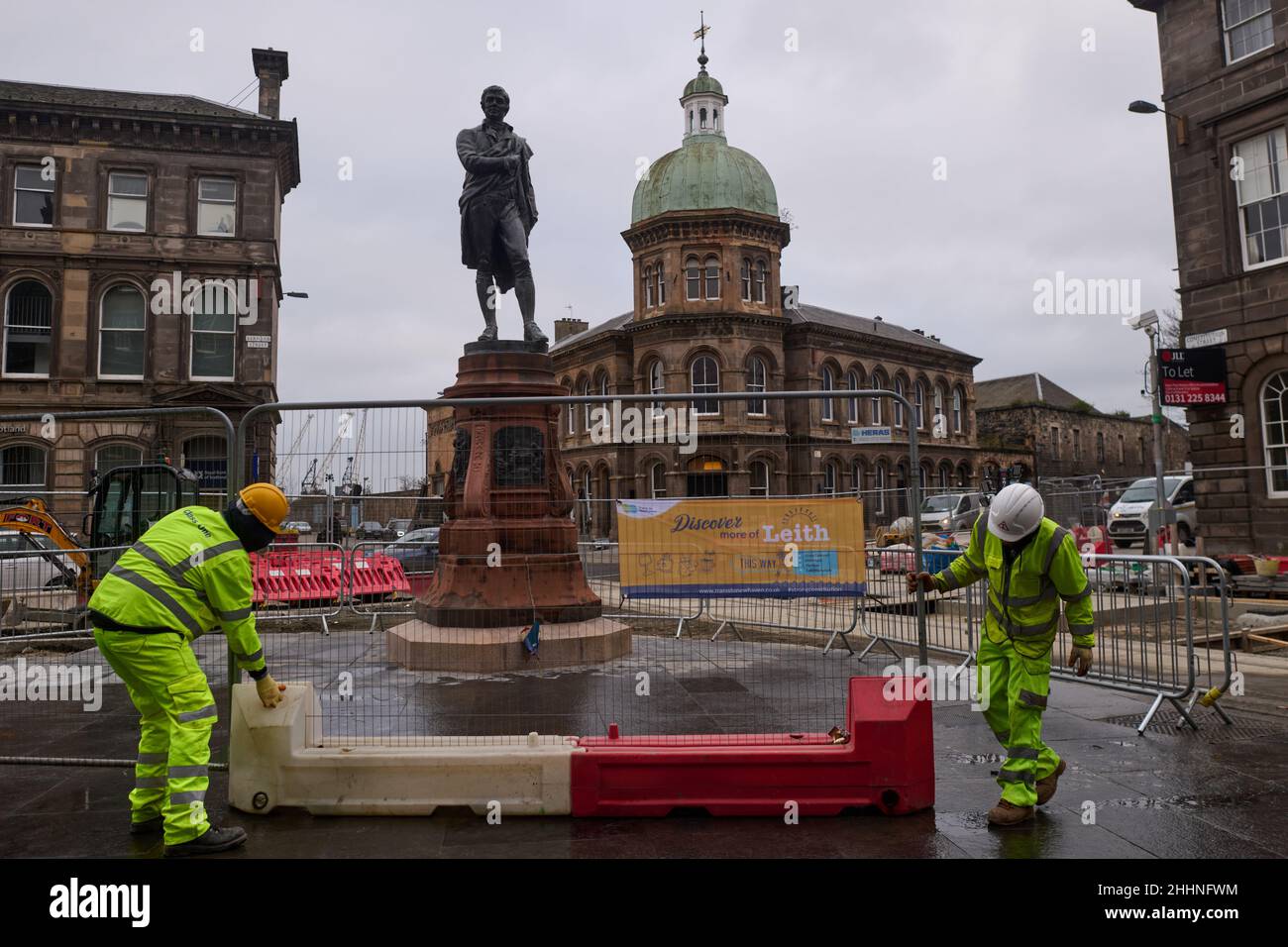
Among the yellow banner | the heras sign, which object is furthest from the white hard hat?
the heras sign

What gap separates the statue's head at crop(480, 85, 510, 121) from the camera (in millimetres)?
10266

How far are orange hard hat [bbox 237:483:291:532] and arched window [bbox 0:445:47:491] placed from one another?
2650cm

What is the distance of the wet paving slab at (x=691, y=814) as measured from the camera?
13.7 feet

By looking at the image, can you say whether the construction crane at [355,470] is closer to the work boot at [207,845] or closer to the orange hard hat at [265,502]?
the orange hard hat at [265,502]

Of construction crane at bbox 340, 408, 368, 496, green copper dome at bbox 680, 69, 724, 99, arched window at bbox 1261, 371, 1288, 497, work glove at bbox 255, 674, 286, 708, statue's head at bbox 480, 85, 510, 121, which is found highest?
green copper dome at bbox 680, 69, 724, 99

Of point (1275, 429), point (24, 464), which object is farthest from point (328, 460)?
point (24, 464)

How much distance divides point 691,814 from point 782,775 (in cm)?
55

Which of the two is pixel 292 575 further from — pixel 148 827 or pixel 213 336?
pixel 213 336

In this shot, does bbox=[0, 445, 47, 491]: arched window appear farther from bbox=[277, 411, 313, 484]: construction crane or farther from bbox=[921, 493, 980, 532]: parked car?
bbox=[921, 493, 980, 532]: parked car

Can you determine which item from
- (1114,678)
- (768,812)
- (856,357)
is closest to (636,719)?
(768,812)

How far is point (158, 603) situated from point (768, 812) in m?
3.30

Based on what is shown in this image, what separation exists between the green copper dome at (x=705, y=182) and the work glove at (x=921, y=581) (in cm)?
3666
